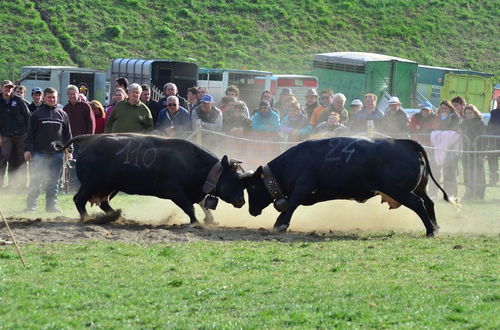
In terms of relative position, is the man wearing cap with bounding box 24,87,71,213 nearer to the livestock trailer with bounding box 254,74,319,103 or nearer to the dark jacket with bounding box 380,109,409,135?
the dark jacket with bounding box 380,109,409,135

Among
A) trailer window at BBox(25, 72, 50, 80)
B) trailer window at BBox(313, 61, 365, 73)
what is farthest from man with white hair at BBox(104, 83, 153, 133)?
trailer window at BBox(313, 61, 365, 73)

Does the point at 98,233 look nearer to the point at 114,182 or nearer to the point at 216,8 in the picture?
the point at 114,182

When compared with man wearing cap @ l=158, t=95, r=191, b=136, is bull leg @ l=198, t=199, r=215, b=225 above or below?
below

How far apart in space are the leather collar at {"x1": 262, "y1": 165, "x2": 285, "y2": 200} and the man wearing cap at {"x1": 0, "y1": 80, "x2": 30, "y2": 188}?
6.60 m

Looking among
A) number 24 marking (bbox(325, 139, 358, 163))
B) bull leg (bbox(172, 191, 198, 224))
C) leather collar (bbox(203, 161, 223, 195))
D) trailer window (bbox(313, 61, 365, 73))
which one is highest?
trailer window (bbox(313, 61, 365, 73))

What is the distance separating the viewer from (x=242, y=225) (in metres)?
15.8

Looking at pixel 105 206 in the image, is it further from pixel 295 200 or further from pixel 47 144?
→ pixel 295 200

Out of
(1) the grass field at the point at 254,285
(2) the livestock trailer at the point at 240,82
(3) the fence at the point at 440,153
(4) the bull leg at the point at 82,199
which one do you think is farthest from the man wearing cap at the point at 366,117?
(2) the livestock trailer at the point at 240,82

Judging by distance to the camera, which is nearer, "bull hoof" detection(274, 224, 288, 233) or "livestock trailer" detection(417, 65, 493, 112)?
"bull hoof" detection(274, 224, 288, 233)

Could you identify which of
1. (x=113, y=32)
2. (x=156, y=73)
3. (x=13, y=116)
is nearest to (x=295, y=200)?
(x=13, y=116)

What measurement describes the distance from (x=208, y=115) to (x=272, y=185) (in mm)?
5166

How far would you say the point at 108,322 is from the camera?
841cm

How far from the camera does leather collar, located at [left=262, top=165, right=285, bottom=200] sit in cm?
1516

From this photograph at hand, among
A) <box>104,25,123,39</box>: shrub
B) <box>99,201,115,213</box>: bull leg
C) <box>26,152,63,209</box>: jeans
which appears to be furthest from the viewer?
<box>104,25,123,39</box>: shrub
